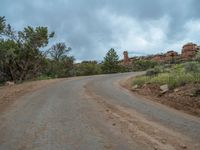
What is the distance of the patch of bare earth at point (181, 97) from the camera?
44.1ft

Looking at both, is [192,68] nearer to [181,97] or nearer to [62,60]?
[181,97]

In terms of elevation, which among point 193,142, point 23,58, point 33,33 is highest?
point 33,33

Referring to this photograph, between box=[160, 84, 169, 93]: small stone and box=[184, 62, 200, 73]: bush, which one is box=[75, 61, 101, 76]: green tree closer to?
box=[184, 62, 200, 73]: bush

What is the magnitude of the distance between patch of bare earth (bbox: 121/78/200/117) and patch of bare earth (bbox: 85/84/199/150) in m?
2.11

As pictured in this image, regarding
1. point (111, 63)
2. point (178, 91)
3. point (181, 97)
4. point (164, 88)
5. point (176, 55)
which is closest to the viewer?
point (181, 97)

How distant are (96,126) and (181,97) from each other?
564 cm

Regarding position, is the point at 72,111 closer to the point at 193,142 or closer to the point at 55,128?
the point at 55,128

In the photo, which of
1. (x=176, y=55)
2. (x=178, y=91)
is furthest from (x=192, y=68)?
(x=176, y=55)

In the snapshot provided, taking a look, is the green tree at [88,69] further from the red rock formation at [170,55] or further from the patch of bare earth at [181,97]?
the patch of bare earth at [181,97]

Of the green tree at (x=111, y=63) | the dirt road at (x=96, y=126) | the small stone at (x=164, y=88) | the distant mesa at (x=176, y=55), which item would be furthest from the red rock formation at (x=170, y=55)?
the dirt road at (x=96, y=126)

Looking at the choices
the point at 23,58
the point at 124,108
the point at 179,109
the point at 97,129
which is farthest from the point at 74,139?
the point at 23,58

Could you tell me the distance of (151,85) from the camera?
1884 cm

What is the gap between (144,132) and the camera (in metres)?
9.64

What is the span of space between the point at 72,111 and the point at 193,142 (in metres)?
5.48
